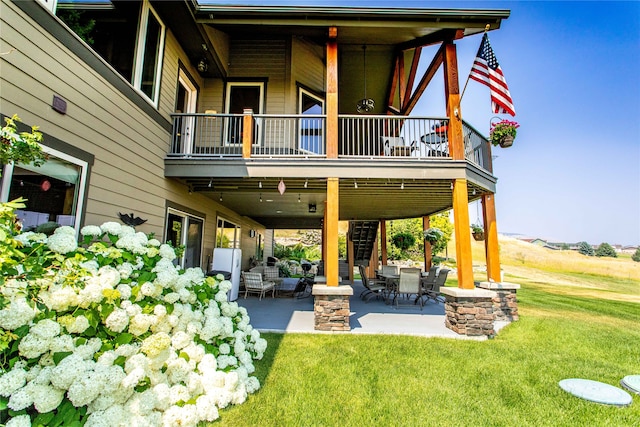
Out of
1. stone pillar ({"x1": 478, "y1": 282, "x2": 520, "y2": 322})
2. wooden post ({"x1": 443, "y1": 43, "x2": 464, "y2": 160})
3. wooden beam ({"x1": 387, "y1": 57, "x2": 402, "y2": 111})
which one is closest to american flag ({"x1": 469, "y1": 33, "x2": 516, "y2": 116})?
wooden post ({"x1": 443, "y1": 43, "x2": 464, "y2": 160})

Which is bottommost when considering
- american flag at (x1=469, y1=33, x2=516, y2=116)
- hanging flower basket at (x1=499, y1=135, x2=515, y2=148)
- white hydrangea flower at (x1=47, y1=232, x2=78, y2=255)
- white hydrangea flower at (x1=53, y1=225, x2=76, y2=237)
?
white hydrangea flower at (x1=47, y1=232, x2=78, y2=255)

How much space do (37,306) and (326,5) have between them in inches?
251

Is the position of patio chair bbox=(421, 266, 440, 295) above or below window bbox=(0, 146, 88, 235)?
below

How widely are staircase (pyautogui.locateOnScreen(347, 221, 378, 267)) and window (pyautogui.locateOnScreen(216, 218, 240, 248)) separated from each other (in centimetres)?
546

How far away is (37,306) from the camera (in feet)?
6.66

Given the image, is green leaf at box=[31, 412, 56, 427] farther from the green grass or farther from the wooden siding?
the wooden siding

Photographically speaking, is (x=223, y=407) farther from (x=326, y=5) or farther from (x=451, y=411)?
(x=326, y=5)

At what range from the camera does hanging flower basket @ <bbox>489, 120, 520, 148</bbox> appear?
6.07m

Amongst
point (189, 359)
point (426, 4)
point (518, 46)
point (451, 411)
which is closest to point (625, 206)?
point (518, 46)

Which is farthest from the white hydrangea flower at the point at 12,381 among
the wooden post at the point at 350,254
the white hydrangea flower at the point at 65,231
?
the wooden post at the point at 350,254

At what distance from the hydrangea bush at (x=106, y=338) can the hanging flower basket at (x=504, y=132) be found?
245 inches

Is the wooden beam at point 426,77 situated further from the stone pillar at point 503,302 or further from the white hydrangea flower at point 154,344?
the white hydrangea flower at point 154,344

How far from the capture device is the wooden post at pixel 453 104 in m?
5.98

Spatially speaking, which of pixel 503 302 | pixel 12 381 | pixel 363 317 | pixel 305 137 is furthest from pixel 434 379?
pixel 305 137
